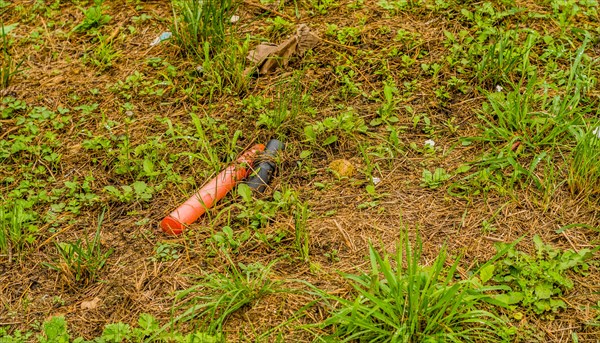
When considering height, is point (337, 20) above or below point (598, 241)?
above

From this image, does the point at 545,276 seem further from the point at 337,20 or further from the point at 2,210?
the point at 2,210

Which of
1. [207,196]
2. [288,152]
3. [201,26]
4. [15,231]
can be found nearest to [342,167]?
[288,152]

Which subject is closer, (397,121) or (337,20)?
(397,121)

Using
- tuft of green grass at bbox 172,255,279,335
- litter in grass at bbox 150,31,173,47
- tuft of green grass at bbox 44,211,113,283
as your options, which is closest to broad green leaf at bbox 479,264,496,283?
tuft of green grass at bbox 172,255,279,335

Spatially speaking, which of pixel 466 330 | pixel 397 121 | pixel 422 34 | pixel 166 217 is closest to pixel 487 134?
pixel 397 121

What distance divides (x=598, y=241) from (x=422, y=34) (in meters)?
1.49

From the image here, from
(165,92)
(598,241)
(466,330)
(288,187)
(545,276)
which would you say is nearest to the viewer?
(466,330)

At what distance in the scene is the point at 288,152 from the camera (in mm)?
3082

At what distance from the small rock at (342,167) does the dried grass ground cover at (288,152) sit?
19 mm

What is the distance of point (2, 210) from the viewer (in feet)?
8.97

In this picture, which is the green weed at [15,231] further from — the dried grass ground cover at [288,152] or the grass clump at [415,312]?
the grass clump at [415,312]

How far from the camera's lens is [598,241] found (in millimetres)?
2619

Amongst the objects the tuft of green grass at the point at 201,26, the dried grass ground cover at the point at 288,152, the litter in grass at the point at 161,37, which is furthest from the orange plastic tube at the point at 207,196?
the litter in grass at the point at 161,37

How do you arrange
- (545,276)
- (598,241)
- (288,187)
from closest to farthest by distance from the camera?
(545,276), (598,241), (288,187)
